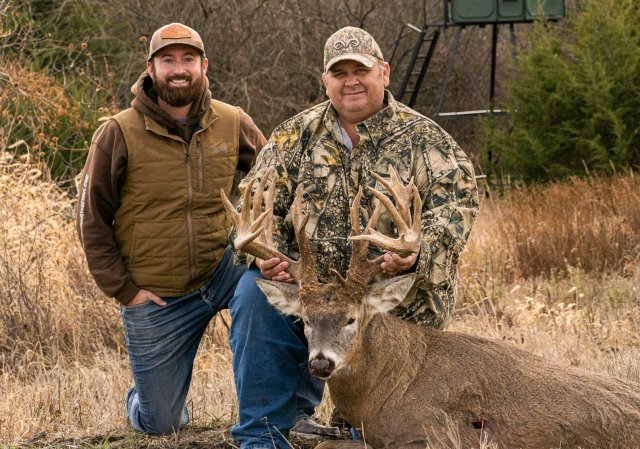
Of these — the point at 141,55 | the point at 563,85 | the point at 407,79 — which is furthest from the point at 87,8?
the point at 563,85

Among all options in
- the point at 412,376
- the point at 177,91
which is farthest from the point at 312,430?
the point at 177,91

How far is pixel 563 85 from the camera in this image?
14484 millimetres

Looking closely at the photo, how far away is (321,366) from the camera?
4.63 m

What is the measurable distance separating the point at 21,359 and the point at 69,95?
24.1 feet

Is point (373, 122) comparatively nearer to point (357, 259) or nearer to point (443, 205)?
point (443, 205)

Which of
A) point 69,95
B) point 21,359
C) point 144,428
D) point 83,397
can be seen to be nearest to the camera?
point 144,428

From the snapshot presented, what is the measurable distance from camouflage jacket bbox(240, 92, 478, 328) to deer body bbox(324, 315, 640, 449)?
1.45ft

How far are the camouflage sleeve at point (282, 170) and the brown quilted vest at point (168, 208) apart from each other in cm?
44

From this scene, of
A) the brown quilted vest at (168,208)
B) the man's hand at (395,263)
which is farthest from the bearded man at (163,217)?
the man's hand at (395,263)

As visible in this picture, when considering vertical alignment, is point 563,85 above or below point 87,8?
below

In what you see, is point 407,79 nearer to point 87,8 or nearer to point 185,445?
point 87,8

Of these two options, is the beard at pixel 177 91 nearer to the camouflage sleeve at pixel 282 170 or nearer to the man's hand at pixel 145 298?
the camouflage sleeve at pixel 282 170

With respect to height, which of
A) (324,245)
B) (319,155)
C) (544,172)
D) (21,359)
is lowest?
(544,172)

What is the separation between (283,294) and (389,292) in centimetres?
51
